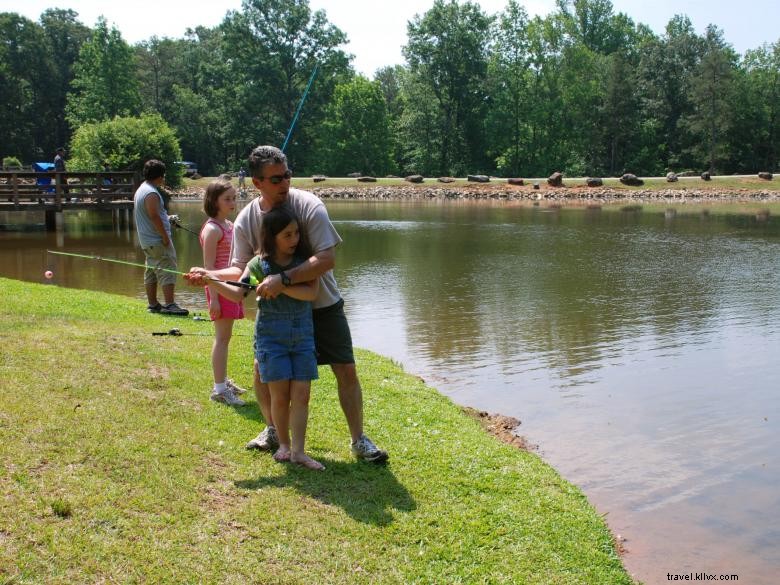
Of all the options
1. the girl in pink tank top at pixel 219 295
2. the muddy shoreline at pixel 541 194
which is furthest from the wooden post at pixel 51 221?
the muddy shoreline at pixel 541 194

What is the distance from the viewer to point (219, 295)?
6.24m

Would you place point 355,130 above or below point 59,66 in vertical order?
below

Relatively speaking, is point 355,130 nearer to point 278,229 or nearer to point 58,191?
point 58,191

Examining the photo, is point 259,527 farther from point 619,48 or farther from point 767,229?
point 619,48

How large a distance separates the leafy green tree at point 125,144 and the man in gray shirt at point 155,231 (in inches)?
818

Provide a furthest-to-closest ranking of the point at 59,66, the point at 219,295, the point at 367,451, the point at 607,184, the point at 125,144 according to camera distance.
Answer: the point at 59,66 < the point at 607,184 < the point at 125,144 < the point at 219,295 < the point at 367,451

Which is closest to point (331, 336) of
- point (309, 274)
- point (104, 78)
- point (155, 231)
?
point (309, 274)

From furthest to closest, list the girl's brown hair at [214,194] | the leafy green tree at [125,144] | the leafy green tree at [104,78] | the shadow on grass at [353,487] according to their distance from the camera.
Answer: the leafy green tree at [104,78], the leafy green tree at [125,144], the girl's brown hair at [214,194], the shadow on grass at [353,487]

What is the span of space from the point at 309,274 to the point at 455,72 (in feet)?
235

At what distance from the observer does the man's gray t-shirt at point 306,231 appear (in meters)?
4.91

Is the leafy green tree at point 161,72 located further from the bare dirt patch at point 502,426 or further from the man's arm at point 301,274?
the man's arm at point 301,274

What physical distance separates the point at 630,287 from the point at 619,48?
234 feet

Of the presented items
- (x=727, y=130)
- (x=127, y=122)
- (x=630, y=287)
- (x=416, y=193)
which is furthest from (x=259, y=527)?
(x=727, y=130)

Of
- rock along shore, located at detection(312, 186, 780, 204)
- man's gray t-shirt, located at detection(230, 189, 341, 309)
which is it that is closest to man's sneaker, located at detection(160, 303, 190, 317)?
man's gray t-shirt, located at detection(230, 189, 341, 309)
